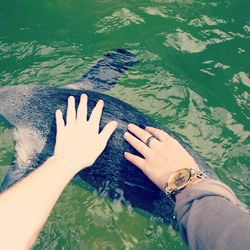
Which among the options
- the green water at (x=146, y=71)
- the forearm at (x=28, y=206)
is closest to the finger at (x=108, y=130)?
the forearm at (x=28, y=206)

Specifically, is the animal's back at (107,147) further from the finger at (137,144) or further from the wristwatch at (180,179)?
→ the wristwatch at (180,179)

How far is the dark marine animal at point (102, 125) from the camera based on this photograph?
346cm

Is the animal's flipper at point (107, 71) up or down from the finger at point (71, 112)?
down

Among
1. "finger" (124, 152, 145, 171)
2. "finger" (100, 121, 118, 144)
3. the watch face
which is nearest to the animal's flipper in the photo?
"finger" (100, 121, 118, 144)

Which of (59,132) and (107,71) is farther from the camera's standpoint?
(107,71)

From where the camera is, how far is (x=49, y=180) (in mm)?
2654

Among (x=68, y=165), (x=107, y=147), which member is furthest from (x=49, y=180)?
(x=107, y=147)

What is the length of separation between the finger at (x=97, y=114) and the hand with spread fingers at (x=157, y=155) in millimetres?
267

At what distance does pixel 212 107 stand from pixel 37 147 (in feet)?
Answer: 6.92

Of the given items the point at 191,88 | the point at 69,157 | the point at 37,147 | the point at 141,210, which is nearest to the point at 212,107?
the point at 191,88

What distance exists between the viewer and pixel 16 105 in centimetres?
430

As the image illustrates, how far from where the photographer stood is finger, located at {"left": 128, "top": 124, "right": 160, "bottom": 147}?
3.18 meters

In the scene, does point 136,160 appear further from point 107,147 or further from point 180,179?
point 180,179

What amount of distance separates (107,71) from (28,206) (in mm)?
2734
